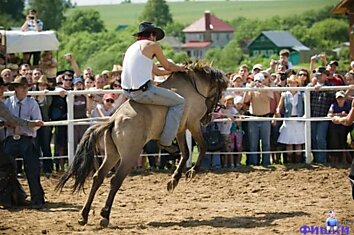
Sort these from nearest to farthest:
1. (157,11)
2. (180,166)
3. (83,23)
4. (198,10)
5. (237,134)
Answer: (180,166)
(237,134)
(83,23)
(157,11)
(198,10)

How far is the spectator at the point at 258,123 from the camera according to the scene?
12750mm

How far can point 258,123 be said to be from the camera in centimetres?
1277

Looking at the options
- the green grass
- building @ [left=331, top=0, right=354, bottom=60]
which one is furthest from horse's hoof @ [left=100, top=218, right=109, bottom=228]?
the green grass

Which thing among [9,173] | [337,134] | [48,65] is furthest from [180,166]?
[48,65]

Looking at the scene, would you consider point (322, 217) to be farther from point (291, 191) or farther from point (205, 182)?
point (205, 182)

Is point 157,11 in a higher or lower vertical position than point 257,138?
higher

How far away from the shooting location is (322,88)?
1237 cm

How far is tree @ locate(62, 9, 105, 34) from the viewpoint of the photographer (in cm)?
8075

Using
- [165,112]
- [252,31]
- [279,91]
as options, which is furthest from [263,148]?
[252,31]

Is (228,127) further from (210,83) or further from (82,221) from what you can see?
(82,221)

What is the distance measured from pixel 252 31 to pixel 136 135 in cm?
8575

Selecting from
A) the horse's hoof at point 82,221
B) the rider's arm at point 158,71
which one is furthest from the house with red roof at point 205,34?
the horse's hoof at point 82,221

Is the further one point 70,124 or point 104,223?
point 70,124

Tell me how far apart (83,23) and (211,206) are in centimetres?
7692
